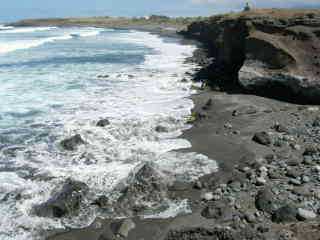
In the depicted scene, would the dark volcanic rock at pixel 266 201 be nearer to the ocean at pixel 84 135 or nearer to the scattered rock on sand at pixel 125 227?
the ocean at pixel 84 135

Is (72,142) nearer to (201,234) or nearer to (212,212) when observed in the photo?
(212,212)

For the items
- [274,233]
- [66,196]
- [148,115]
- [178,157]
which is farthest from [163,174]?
[148,115]

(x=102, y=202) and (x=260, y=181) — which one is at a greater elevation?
(x=260, y=181)

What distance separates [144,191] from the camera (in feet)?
33.9

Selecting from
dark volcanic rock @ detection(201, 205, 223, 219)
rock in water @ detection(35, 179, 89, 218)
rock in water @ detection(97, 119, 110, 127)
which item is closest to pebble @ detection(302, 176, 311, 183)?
dark volcanic rock @ detection(201, 205, 223, 219)

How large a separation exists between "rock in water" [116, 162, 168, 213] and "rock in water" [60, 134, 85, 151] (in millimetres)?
3459

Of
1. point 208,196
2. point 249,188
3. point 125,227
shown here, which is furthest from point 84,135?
point 249,188

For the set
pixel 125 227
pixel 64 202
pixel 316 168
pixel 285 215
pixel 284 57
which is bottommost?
pixel 125 227

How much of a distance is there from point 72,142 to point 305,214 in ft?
26.0

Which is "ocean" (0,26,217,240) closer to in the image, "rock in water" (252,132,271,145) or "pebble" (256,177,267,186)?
"pebble" (256,177,267,186)

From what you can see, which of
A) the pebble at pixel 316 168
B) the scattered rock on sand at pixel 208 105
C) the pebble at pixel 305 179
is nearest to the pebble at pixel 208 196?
the pebble at pixel 305 179

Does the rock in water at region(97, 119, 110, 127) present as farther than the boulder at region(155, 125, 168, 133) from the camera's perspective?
Yes

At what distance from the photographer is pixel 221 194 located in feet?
32.9

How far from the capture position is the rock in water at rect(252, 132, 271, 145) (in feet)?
43.3
